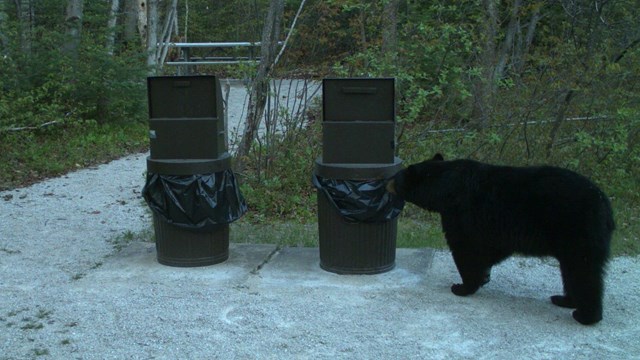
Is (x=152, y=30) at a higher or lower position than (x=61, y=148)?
higher

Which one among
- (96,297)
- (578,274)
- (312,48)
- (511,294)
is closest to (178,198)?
(96,297)

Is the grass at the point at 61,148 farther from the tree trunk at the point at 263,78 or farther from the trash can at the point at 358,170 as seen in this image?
the trash can at the point at 358,170

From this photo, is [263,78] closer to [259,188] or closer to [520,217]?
[259,188]

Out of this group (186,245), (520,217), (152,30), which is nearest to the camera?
(520,217)

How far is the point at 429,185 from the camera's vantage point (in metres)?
5.51

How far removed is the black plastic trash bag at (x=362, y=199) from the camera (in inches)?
230

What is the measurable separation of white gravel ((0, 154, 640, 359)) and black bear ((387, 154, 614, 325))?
296 mm

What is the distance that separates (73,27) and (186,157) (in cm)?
994

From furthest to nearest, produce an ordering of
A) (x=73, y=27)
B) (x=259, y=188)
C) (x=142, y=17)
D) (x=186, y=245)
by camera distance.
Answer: (x=142, y=17) → (x=73, y=27) → (x=259, y=188) → (x=186, y=245)

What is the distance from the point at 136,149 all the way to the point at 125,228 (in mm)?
5794

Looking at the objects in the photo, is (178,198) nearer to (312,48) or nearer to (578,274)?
(578,274)

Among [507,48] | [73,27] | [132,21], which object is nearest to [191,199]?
[507,48]

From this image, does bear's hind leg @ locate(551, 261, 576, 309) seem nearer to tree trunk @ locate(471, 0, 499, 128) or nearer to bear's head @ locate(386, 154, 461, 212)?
bear's head @ locate(386, 154, 461, 212)

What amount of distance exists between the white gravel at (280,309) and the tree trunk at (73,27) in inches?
329
